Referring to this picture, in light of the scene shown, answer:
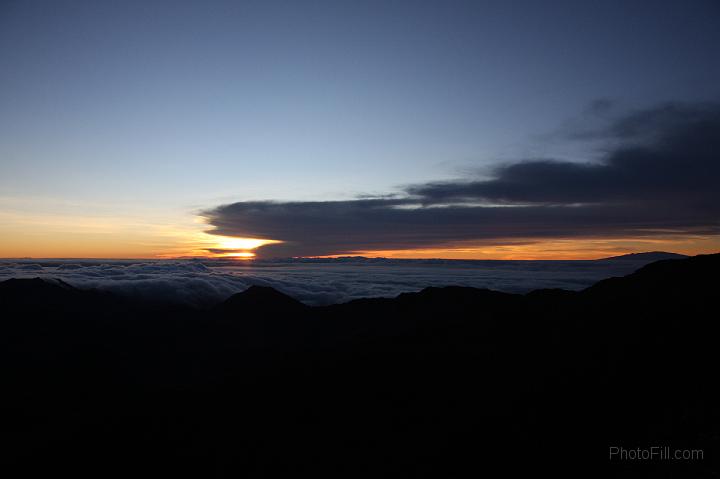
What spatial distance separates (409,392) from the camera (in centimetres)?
7025

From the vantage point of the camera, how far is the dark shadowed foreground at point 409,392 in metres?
37.4

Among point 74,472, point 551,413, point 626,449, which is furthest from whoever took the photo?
point 74,472

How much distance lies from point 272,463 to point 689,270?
68338 millimetres

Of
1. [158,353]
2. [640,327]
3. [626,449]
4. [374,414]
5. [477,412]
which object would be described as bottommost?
[158,353]

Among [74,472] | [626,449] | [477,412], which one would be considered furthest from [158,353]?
[626,449]

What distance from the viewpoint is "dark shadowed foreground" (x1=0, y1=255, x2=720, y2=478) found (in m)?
37.4

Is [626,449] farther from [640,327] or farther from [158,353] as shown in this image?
[158,353]

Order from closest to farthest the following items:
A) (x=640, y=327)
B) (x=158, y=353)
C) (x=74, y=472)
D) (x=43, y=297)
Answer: (x=640, y=327) → (x=74, y=472) → (x=158, y=353) → (x=43, y=297)

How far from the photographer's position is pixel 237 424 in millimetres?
71875

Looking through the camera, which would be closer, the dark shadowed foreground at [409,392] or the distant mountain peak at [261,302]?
the dark shadowed foreground at [409,392]

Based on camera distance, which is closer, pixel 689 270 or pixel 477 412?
pixel 477 412

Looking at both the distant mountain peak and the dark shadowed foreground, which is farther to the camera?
the distant mountain peak

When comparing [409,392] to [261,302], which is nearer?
[409,392]

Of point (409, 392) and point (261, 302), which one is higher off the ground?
point (261, 302)
